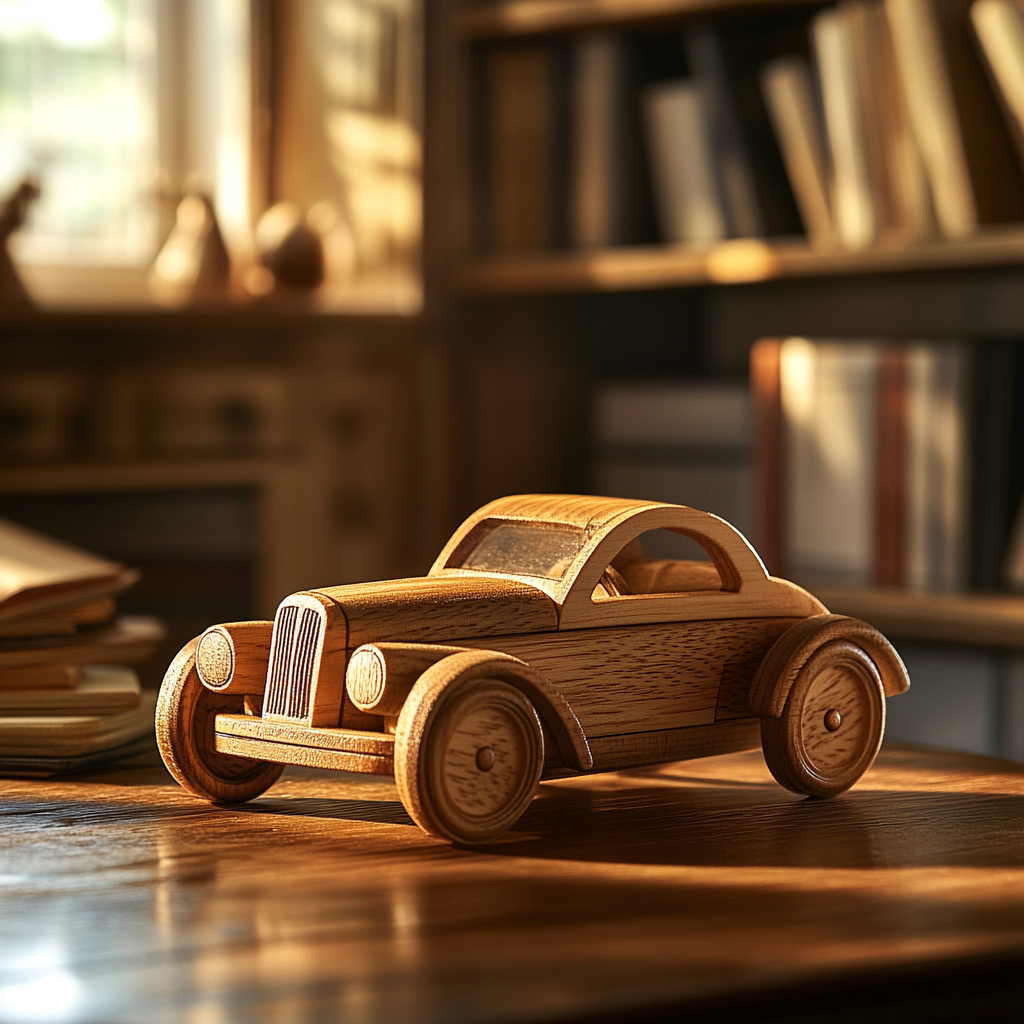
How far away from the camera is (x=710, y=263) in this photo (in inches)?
87.0

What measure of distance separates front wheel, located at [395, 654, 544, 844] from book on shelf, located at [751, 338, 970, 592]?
4.58 feet

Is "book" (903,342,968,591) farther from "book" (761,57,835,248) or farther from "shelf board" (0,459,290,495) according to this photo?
"shelf board" (0,459,290,495)

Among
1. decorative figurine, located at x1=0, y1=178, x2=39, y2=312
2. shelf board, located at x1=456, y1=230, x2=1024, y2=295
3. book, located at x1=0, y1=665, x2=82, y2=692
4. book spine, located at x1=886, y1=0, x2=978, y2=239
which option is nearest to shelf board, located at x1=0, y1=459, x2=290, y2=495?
decorative figurine, located at x1=0, y1=178, x2=39, y2=312

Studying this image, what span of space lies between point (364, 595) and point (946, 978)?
0.35 metres

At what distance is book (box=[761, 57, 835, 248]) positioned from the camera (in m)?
2.14

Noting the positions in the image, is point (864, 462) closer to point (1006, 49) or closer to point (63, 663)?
point (1006, 49)

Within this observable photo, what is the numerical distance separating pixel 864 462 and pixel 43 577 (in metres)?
1.31

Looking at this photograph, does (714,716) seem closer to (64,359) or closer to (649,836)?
(649,836)

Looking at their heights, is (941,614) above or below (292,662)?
below

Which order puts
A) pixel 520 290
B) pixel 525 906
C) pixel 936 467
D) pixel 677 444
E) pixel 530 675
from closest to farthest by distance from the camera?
pixel 525 906 < pixel 530 675 < pixel 936 467 < pixel 677 444 < pixel 520 290

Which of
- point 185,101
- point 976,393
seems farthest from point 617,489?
point 185,101

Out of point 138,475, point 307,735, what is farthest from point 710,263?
point 307,735

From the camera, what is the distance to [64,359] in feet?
7.86

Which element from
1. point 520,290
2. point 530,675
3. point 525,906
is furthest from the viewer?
point 520,290
